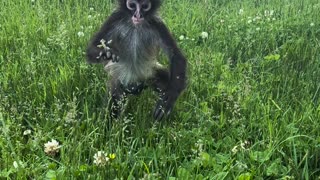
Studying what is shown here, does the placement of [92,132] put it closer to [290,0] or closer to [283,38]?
[283,38]

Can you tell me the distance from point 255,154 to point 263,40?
269cm

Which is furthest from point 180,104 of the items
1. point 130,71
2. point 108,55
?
point 108,55

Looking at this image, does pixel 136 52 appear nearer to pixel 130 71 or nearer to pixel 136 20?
pixel 130 71

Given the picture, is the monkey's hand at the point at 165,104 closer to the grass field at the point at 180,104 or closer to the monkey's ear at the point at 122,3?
the grass field at the point at 180,104

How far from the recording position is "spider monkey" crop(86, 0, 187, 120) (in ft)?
12.8

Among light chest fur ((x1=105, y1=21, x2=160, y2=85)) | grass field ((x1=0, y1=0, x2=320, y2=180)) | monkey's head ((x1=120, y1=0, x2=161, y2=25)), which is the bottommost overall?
grass field ((x1=0, y1=0, x2=320, y2=180))

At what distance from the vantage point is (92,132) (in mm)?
3330

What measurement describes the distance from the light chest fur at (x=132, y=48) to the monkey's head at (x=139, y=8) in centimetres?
11

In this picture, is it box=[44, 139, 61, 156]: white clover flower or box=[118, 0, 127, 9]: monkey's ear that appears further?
box=[118, 0, 127, 9]: monkey's ear

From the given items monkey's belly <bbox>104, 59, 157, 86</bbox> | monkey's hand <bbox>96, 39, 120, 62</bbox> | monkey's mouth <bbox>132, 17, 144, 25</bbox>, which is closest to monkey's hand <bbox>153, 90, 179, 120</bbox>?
monkey's belly <bbox>104, 59, 157, 86</bbox>

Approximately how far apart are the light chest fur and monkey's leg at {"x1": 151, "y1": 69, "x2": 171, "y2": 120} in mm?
164

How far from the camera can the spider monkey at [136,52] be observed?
153 inches

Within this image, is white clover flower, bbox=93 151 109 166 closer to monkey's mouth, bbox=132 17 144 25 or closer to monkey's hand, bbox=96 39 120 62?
monkey's hand, bbox=96 39 120 62

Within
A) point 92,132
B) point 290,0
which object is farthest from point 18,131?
point 290,0
